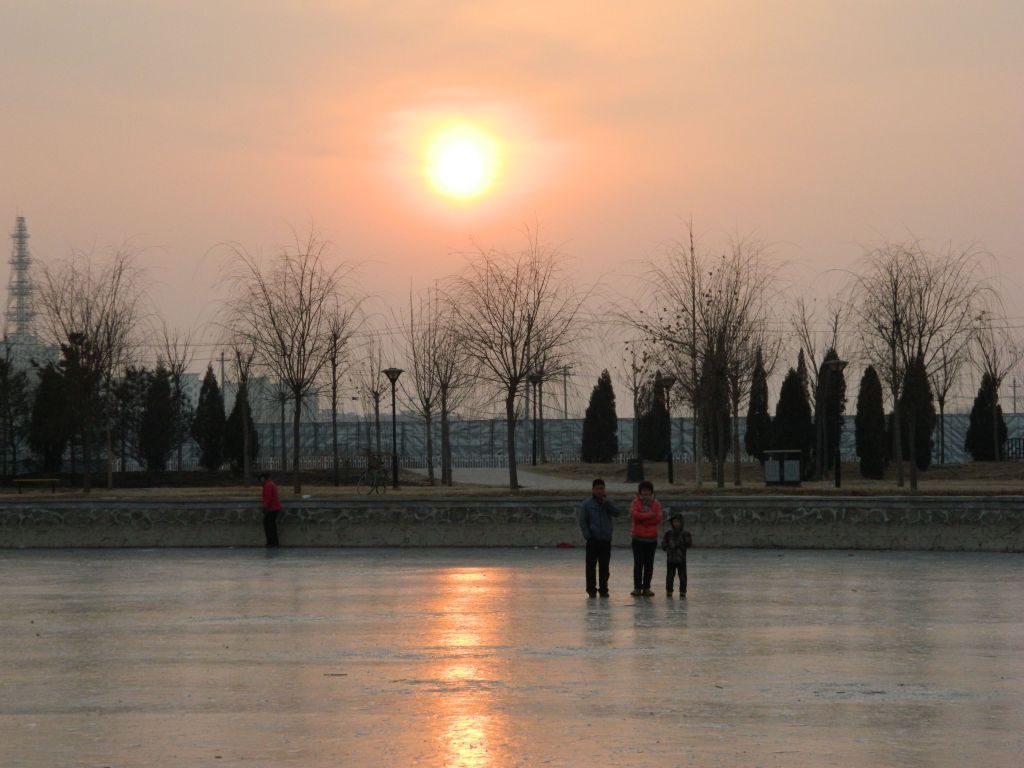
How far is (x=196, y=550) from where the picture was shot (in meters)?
28.0

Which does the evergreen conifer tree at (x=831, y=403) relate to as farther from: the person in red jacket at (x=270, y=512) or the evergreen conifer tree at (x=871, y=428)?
the person in red jacket at (x=270, y=512)

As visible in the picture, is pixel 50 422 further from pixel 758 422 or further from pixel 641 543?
pixel 641 543

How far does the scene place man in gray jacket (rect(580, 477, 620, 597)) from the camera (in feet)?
59.5

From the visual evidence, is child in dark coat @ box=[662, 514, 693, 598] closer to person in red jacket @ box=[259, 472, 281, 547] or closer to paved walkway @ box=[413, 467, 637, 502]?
person in red jacket @ box=[259, 472, 281, 547]

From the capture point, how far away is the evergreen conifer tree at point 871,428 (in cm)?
5000

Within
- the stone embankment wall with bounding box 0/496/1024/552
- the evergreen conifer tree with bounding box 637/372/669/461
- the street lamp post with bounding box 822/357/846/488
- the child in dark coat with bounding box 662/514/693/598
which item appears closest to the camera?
the child in dark coat with bounding box 662/514/693/598

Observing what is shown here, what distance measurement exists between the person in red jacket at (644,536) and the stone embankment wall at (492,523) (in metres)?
8.60

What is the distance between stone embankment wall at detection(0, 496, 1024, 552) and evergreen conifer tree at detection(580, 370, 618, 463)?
35.8 meters

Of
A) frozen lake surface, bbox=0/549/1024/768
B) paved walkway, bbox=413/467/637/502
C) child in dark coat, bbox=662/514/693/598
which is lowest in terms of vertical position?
frozen lake surface, bbox=0/549/1024/768

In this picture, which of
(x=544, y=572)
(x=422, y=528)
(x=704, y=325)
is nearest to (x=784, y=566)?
(x=544, y=572)

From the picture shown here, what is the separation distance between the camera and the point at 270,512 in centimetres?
2792

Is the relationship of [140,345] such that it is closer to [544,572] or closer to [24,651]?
[544,572]

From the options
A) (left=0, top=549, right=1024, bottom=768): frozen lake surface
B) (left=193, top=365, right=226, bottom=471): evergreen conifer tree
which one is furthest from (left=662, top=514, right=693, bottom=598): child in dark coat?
(left=193, top=365, right=226, bottom=471): evergreen conifer tree

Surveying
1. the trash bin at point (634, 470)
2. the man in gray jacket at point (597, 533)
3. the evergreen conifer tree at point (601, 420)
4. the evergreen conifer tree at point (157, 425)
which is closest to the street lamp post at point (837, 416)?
the trash bin at point (634, 470)
